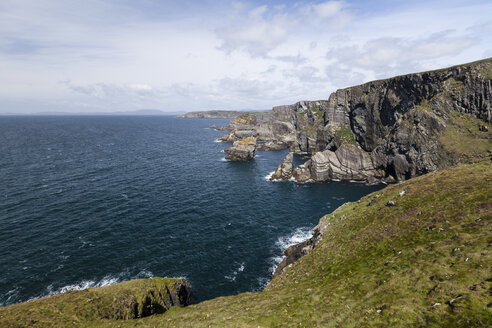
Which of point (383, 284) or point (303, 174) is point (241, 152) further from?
point (383, 284)

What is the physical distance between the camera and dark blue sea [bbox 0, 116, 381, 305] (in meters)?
44.5

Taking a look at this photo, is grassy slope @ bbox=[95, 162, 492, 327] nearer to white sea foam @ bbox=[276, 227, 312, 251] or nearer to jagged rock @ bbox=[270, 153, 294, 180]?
white sea foam @ bbox=[276, 227, 312, 251]

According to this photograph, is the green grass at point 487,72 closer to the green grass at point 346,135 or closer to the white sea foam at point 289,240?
the green grass at point 346,135

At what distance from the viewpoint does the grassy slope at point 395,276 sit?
18297mm

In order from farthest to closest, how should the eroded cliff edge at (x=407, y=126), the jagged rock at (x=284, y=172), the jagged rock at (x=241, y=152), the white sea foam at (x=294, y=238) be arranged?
the jagged rock at (x=241, y=152), the jagged rock at (x=284, y=172), the eroded cliff edge at (x=407, y=126), the white sea foam at (x=294, y=238)

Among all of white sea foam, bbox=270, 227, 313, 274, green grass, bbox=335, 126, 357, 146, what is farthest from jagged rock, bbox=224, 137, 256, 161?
white sea foam, bbox=270, 227, 313, 274

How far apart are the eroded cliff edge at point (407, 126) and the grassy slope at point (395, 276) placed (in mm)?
48393

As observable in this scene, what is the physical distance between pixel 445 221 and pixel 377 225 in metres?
8.68

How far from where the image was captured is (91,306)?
27.1 m

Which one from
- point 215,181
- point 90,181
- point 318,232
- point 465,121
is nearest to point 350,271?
point 318,232

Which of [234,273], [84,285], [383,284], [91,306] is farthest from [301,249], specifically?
[84,285]

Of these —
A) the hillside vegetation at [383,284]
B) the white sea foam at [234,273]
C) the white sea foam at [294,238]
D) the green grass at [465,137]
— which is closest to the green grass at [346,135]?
the green grass at [465,137]

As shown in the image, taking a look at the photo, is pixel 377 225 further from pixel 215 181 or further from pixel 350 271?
pixel 215 181

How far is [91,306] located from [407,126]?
10417cm
